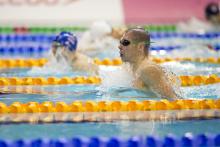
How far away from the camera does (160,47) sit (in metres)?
7.54

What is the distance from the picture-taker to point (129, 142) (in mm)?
3359

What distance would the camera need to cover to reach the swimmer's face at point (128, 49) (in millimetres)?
4469

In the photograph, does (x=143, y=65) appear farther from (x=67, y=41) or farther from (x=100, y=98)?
(x=67, y=41)

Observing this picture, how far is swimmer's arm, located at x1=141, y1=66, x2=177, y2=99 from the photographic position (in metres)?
4.30

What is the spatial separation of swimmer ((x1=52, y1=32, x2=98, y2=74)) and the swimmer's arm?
1.40 m

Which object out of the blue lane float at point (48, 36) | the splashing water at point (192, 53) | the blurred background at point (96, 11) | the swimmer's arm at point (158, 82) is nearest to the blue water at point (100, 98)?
the swimmer's arm at point (158, 82)

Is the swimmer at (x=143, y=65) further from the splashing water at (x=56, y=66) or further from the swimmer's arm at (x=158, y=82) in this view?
the splashing water at (x=56, y=66)

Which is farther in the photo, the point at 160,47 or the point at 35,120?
the point at 160,47

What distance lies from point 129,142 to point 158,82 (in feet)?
3.42

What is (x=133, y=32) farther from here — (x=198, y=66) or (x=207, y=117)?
(x=198, y=66)

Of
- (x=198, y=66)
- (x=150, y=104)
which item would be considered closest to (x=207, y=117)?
(x=150, y=104)

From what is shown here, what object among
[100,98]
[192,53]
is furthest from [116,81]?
[192,53]

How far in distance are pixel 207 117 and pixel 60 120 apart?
3.57ft

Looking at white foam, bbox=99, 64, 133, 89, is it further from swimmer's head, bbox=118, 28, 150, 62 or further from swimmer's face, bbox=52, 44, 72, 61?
swimmer's face, bbox=52, 44, 72, 61
